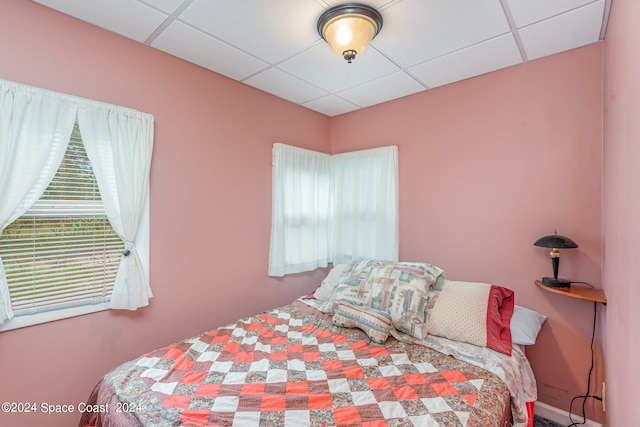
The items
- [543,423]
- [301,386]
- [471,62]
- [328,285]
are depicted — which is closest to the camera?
[301,386]

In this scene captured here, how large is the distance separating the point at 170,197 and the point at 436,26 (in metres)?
2.10

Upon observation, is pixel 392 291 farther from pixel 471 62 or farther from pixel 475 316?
pixel 471 62

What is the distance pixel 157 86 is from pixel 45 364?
1.85 metres

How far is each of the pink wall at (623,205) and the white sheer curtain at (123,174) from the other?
7.93 ft

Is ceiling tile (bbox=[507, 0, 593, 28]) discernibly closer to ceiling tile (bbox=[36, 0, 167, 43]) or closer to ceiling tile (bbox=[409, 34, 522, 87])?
ceiling tile (bbox=[409, 34, 522, 87])

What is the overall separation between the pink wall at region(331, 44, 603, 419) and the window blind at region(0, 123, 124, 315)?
2427mm

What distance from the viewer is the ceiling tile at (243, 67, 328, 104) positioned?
95.6 inches

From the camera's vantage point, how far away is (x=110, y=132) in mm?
1839

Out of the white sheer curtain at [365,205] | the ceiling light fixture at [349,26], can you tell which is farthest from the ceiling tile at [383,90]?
the ceiling light fixture at [349,26]

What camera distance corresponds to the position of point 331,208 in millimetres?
3367

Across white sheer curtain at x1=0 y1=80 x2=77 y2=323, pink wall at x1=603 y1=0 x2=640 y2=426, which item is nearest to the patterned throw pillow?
pink wall at x1=603 y1=0 x2=640 y2=426

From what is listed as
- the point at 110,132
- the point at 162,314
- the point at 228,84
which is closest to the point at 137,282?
the point at 162,314

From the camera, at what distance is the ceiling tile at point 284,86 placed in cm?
243

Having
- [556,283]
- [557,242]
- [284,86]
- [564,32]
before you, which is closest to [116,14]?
[284,86]
